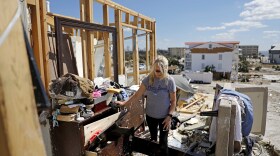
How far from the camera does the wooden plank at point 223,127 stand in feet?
11.5

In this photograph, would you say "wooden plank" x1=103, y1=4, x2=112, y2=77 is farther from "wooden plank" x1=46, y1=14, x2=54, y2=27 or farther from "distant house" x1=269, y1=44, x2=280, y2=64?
"distant house" x1=269, y1=44, x2=280, y2=64

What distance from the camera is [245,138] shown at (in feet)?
13.7

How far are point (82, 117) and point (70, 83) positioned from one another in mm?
490

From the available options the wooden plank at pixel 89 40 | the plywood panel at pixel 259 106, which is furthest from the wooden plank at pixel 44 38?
the plywood panel at pixel 259 106

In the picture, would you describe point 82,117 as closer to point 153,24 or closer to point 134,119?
point 134,119

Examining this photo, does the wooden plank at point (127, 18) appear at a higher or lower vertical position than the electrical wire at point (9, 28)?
higher

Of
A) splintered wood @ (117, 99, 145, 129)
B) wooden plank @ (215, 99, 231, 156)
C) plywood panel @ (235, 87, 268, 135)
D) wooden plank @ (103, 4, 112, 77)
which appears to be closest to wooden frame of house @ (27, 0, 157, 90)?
wooden plank @ (103, 4, 112, 77)

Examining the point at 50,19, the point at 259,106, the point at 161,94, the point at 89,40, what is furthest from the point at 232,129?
the point at 50,19

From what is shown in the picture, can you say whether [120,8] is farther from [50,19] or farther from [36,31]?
[36,31]

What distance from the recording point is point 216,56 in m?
30.2

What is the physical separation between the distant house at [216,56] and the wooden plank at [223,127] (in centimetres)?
2721

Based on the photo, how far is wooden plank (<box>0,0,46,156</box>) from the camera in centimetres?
70

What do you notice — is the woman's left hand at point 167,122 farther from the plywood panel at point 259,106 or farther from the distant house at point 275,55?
the distant house at point 275,55

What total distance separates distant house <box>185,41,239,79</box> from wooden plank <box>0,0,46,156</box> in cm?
3039
